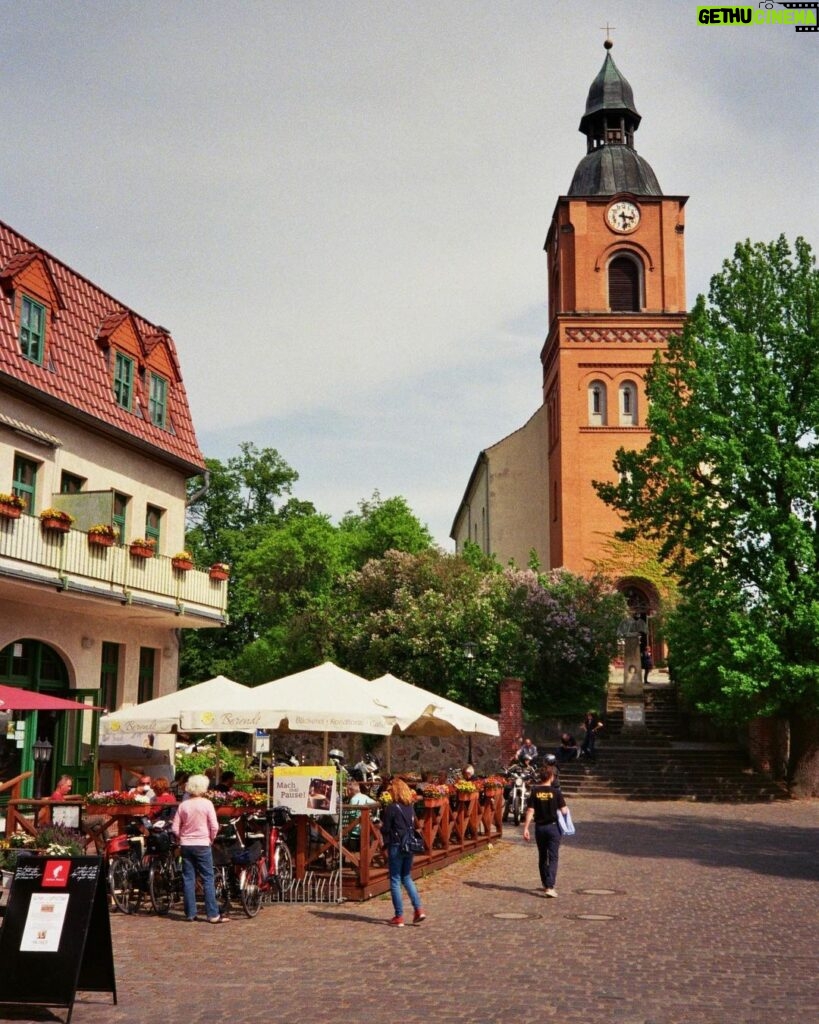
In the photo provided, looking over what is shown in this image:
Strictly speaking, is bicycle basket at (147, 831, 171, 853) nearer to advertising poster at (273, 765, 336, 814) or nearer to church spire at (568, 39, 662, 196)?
advertising poster at (273, 765, 336, 814)

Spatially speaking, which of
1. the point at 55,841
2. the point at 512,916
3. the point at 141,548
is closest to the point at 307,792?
the point at 512,916

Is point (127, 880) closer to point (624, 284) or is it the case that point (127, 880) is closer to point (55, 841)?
point (55, 841)

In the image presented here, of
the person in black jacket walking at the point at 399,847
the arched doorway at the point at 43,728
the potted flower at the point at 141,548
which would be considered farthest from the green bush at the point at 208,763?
the person in black jacket walking at the point at 399,847

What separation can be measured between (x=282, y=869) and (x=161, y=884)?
4.99 feet

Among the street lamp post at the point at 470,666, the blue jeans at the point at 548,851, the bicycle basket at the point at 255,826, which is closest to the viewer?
the blue jeans at the point at 548,851

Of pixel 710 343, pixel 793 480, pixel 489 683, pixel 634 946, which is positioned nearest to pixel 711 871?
pixel 634 946

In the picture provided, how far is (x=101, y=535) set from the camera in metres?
20.4

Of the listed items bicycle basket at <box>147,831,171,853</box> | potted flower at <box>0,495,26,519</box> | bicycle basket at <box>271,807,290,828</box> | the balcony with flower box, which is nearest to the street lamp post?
the balcony with flower box

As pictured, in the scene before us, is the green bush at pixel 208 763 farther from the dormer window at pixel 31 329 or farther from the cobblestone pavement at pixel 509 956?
the cobblestone pavement at pixel 509 956

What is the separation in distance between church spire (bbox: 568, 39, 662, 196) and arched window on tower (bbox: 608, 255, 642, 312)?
3.18 m

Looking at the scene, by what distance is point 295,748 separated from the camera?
118 ft

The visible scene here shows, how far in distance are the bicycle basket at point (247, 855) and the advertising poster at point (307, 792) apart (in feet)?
3.27

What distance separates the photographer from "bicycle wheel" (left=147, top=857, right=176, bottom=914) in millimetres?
12094

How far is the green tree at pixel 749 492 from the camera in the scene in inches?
1095
